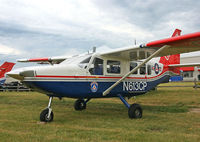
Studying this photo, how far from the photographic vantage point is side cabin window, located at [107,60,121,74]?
7666mm

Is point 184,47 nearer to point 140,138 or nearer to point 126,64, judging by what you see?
point 126,64

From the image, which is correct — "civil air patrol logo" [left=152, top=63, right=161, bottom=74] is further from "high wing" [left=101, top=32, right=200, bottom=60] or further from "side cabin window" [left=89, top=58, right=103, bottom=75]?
"side cabin window" [left=89, top=58, right=103, bottom=75]

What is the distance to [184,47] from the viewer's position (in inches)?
278

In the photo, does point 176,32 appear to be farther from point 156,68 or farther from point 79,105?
point 79,105

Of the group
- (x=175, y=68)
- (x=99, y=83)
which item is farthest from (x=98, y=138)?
(x=175, y=68)

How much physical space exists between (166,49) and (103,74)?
236 centimetres

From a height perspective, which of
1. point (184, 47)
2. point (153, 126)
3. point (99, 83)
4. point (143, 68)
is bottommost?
point (153, 126)

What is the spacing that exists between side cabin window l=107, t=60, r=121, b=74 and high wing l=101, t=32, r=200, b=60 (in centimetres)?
26

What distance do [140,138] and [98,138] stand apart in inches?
35.2

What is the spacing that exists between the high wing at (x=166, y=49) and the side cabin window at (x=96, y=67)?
31 cm

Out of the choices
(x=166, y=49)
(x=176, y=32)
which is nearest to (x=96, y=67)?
(x=166, y=49)

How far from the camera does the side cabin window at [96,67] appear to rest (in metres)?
7.11

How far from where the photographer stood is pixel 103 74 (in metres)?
7.41

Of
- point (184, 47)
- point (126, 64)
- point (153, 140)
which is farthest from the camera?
point (126, 64)
